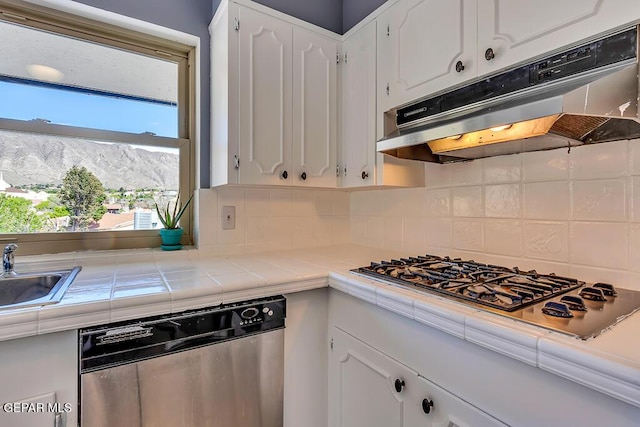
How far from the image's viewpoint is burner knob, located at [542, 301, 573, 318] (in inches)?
28.0

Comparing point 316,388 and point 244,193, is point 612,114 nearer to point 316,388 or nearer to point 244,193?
point 316,388

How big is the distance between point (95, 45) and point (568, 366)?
7.11 feet

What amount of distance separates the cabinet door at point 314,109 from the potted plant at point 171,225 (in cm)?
65

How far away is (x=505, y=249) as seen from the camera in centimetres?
128

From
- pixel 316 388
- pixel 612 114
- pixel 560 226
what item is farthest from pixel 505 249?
pixel 316 388

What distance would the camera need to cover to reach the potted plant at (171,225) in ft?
5.08

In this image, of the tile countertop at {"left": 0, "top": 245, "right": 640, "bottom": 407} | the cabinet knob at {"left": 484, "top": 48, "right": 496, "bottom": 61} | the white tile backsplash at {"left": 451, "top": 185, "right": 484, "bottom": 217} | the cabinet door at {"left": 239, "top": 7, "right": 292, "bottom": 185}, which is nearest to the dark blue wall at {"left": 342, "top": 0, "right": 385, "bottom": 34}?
the cabinet door at {"left": 239, "top": 7, "right": 292, "bottom": 185}

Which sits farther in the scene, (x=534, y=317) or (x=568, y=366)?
(x=534, y=317)

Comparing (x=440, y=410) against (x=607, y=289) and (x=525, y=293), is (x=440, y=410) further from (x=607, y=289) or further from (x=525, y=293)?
(x=607, y=289)

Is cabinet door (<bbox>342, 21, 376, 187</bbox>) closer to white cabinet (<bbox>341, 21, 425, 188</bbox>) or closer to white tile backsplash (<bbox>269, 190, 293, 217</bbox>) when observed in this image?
white cabinet (<bbox>341, 21, 425, 188</bbox>)

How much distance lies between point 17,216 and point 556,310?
202 centimetres

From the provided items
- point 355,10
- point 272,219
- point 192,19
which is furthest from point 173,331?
point 355,10

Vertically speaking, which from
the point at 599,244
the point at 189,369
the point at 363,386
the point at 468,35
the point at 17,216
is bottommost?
the point at 363,386

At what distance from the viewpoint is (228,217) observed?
167 cm
